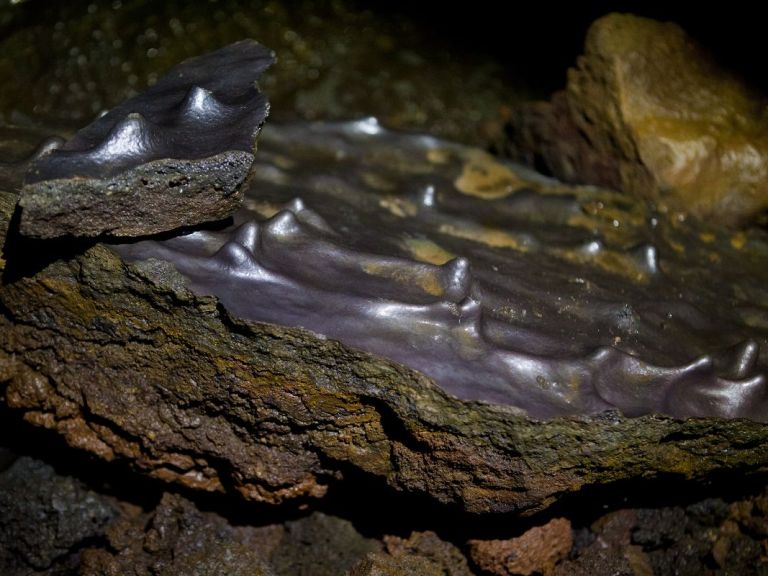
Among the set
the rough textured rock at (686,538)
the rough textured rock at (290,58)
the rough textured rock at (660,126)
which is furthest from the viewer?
the rough textured rock at (290,58)

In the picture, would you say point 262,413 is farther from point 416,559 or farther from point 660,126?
point 660,126

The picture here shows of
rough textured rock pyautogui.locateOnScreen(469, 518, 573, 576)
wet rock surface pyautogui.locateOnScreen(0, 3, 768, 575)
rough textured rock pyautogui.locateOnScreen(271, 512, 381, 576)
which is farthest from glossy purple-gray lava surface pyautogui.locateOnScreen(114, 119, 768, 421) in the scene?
rough textured rock pyautogui.locateOnScreen(271, 512, 381, 576)

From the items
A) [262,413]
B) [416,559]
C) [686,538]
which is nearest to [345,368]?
[262,413]

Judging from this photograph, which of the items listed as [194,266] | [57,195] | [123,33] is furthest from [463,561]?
[123,33]

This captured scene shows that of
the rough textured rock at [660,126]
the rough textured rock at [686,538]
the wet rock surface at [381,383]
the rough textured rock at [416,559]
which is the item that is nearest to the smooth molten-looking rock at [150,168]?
the wet rock surface at [381,383]

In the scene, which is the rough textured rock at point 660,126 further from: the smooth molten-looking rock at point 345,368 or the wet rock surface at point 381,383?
the smooth molten-looking rock at point 345,368

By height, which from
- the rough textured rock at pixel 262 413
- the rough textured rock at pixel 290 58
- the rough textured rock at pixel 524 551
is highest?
the rough textured rock at pixel 290 58

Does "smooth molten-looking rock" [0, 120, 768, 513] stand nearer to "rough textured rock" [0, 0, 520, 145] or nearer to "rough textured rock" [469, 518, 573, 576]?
"rough textured rock" [469, 518, 573, 576]
